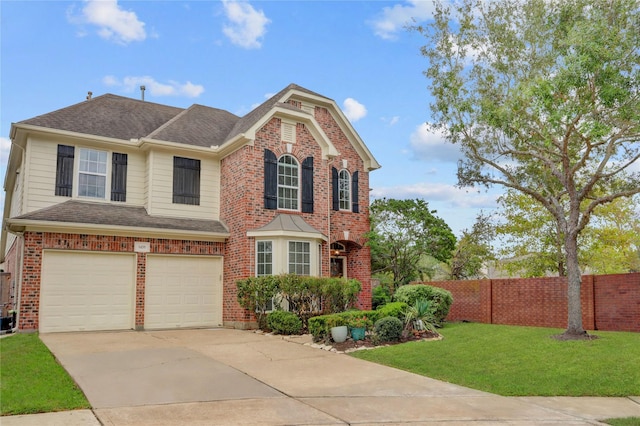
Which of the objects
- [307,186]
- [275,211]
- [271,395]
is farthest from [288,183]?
[271,395]

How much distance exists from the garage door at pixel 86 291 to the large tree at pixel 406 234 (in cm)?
861

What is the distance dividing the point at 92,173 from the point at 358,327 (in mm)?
9459

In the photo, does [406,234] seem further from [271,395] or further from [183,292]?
[271,395]

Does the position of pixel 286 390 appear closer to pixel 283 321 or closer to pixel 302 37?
pixel 283 321

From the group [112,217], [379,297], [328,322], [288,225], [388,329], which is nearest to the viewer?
[388,329]

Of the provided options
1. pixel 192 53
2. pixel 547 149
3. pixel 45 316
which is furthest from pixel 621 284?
pixel 45 316

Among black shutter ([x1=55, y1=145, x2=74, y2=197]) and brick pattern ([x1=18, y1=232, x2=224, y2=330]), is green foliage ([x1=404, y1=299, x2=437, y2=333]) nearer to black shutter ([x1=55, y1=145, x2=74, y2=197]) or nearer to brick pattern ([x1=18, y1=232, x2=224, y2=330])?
brick pattern ([x1=18, y1=232, x2=224, y2=330])

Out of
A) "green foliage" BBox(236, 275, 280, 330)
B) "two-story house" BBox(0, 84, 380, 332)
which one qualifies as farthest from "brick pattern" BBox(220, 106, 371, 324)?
"green foliage" BBox(236, 275, 280, 330)

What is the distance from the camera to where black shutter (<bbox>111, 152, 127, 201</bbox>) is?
1614 cm

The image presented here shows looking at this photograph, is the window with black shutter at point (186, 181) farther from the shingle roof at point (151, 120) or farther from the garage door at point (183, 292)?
the garage door at point (183, 292)

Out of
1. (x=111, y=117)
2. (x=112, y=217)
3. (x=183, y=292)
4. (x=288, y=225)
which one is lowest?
(x=183, y=292)

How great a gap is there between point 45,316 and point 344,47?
10.9 meters

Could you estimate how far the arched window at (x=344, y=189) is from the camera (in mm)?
18969

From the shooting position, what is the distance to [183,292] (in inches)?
632
